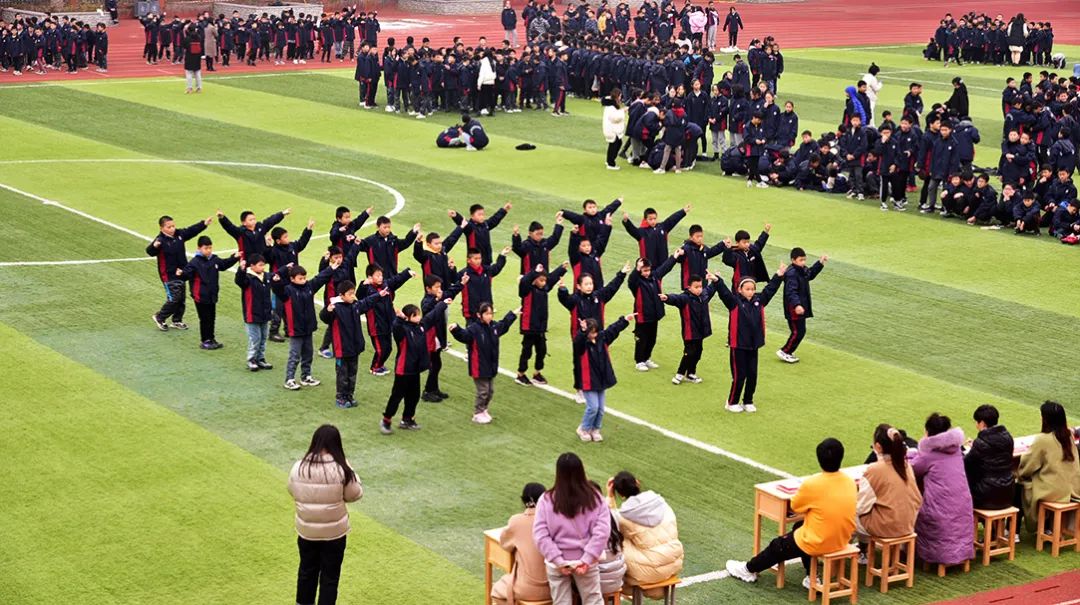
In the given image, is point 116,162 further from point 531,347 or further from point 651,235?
point 531,347

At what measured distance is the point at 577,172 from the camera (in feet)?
123

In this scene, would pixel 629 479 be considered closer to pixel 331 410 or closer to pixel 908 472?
pixel 908 472

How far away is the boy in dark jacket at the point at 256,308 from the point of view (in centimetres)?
2156

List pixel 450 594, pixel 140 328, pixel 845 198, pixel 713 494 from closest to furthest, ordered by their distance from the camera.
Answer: pixel 450 594
pixel 713 494
pixel 140 328
pixel 845 198

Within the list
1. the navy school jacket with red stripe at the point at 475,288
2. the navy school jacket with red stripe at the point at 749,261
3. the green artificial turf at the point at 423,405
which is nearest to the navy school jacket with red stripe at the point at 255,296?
the green artificial turf at the point at 423,405

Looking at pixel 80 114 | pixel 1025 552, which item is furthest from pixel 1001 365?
pixel 80 114

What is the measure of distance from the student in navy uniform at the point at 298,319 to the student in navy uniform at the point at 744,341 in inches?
216

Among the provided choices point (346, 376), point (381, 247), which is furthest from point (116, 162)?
point (346, 376)

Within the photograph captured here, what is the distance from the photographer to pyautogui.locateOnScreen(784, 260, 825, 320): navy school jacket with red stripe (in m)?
22.4

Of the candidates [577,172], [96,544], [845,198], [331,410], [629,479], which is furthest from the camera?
[577,172]

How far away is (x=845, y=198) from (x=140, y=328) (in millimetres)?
16830

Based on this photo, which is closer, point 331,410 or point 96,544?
point 96,544

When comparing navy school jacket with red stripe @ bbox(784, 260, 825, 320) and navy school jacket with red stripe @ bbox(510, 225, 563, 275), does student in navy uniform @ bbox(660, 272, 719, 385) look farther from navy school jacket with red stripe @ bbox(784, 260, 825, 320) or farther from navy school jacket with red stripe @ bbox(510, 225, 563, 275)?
navy school jacket with red stripe @ bbox(510, 225, 563, 275)

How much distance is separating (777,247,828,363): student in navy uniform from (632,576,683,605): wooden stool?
9018 millimetres
